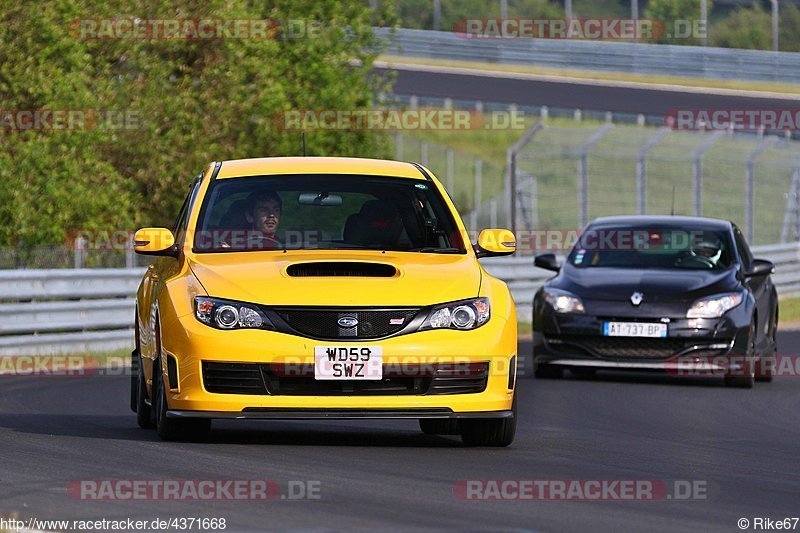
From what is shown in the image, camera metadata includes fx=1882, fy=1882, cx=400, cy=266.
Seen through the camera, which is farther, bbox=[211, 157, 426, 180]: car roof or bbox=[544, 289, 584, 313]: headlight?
bbox=[544, 289, 584, 313]: headlight

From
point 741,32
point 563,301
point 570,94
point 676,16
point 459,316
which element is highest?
point 459,316

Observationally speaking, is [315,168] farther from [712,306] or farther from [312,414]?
[712,306]

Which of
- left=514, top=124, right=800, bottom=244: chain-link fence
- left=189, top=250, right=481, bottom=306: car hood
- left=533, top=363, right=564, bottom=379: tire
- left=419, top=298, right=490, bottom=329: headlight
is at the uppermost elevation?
left=189, top=250, right=481, bottom=306: car hood

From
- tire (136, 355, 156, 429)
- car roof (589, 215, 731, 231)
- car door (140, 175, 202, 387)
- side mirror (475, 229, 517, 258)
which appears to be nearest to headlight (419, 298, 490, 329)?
side mirror (475, 229, 517, 258)

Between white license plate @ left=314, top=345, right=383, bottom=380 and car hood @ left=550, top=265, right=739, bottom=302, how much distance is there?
6814mm

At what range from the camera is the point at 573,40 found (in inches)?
2163

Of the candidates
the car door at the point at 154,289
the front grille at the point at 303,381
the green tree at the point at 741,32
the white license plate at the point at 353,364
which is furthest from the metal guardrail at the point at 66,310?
the green tree at the point at 741,32

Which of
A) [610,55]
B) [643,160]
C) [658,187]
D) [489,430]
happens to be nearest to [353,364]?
[489,430]

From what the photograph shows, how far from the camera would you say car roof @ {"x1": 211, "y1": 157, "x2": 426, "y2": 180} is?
1092cm

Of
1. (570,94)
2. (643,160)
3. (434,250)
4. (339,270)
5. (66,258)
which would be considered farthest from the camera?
(570,94)

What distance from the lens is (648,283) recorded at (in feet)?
52.9

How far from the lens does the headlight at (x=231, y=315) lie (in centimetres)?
948

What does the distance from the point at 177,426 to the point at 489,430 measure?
167 centimetres

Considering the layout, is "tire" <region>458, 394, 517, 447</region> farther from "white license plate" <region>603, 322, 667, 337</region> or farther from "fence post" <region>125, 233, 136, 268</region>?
"fence post" <region>125, 233, 136, 268</region>
